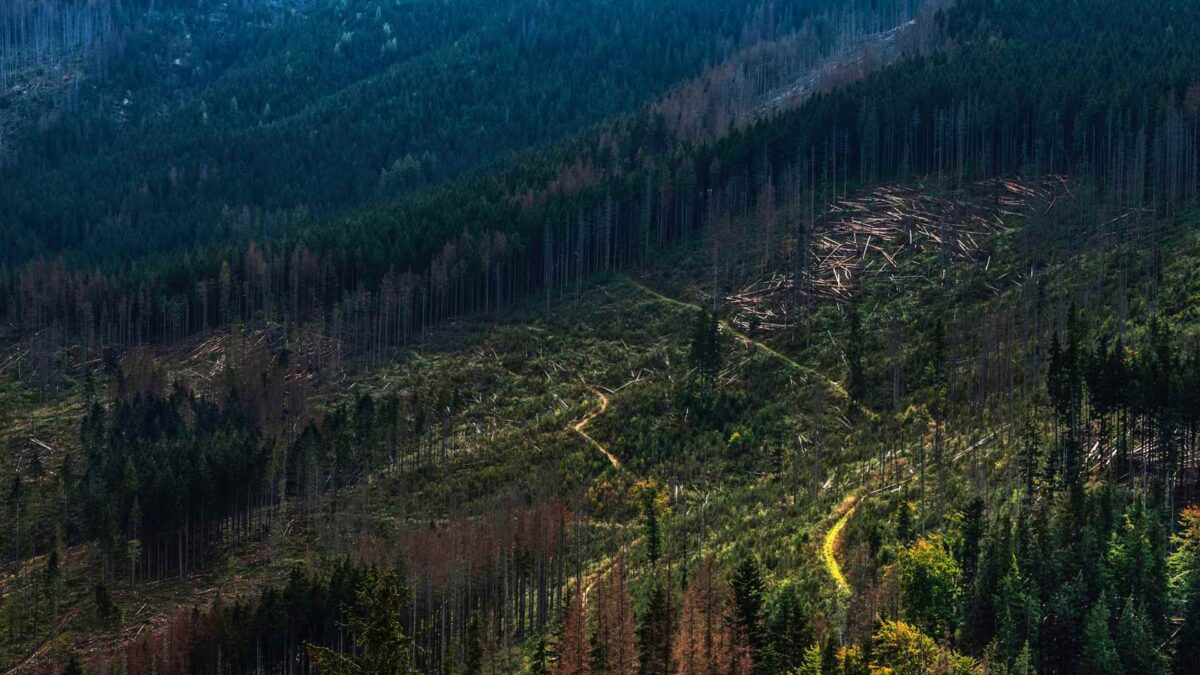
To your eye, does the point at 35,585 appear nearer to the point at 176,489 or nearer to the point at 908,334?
the point at 176,489

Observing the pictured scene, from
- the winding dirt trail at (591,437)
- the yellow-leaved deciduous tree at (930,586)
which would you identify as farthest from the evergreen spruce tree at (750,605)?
the winding dirt trail at (591,437)

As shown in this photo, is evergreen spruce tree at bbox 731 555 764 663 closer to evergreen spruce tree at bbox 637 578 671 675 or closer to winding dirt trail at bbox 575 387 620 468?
evergreen spruce tree at bbox 637 578 671 675

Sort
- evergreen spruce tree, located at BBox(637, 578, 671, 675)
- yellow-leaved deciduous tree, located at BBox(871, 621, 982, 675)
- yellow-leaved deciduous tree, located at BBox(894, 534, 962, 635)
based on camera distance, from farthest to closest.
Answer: yellow-leaved deciduous tree, located at BBox(894, 534, 962, 635) < evergreen spruce tree, located at BBox(637, 578, 671, 675) < yellow-leaved deciduous tree, located at BBox(871, 621, 982, 675)

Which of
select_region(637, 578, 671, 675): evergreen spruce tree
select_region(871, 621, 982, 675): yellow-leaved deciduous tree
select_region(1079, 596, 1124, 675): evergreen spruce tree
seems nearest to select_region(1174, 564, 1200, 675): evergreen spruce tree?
select_region(1079, 596, 1124, 675): evergreen spruce tree

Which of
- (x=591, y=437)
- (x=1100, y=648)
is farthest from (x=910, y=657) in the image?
(x=591, y=437)

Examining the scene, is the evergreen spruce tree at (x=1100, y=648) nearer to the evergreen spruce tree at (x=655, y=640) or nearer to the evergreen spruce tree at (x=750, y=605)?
the evergreen spruce tree at (x=750, y=605)

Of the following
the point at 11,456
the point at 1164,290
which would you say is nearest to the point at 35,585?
the point at 11,456
